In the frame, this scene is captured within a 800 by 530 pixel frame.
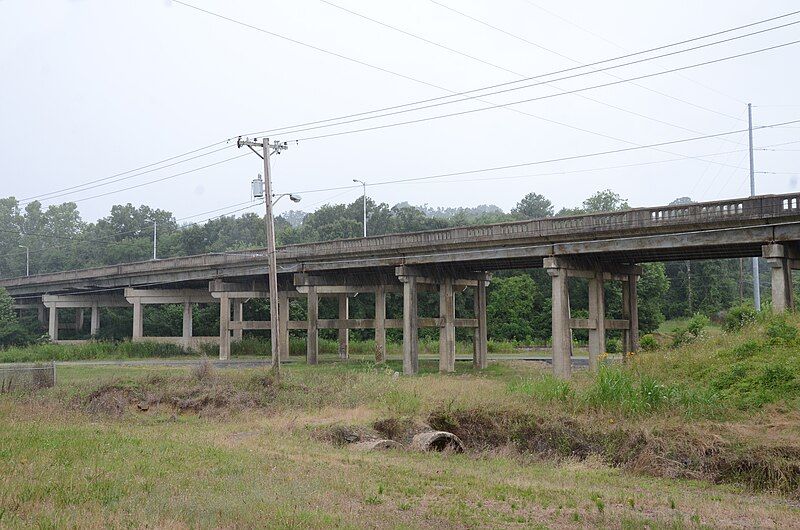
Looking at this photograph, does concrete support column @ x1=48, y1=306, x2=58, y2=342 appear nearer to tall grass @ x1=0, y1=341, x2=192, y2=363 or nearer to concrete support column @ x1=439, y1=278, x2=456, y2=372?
tall grass @ x1=0, y1=341, x2=192, y2=363

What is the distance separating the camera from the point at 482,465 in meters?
17.0

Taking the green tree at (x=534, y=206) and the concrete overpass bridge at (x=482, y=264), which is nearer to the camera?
the concrete overpass bridge at (x=482, y=264)

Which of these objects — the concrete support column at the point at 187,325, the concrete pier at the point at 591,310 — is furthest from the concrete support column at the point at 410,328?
the concrete support column at the point at 187,325

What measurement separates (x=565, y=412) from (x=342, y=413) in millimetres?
6760

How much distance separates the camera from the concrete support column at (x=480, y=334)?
4759 cm

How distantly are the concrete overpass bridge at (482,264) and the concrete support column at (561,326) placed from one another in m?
0.05

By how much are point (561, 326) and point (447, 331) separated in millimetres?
11505

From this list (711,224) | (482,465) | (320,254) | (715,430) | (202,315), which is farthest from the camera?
(202,315)

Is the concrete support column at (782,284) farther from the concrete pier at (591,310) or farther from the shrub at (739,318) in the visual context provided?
the concrete pier at (591,310)

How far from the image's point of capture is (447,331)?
46281 mm

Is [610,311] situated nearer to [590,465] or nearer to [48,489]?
[590,465]

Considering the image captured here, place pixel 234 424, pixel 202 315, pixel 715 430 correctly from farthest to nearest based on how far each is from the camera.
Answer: pixel 202 315 < pixel 234 424 < pixel 715 430

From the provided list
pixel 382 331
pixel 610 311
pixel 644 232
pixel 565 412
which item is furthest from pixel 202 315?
pixel 565 412

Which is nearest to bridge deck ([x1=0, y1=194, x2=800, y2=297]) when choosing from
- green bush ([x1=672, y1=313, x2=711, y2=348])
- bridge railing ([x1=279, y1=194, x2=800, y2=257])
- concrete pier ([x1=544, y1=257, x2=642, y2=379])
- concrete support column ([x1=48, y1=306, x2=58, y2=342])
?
bridge railing ([x1=279, y1=194, x2=800, y2=257])
